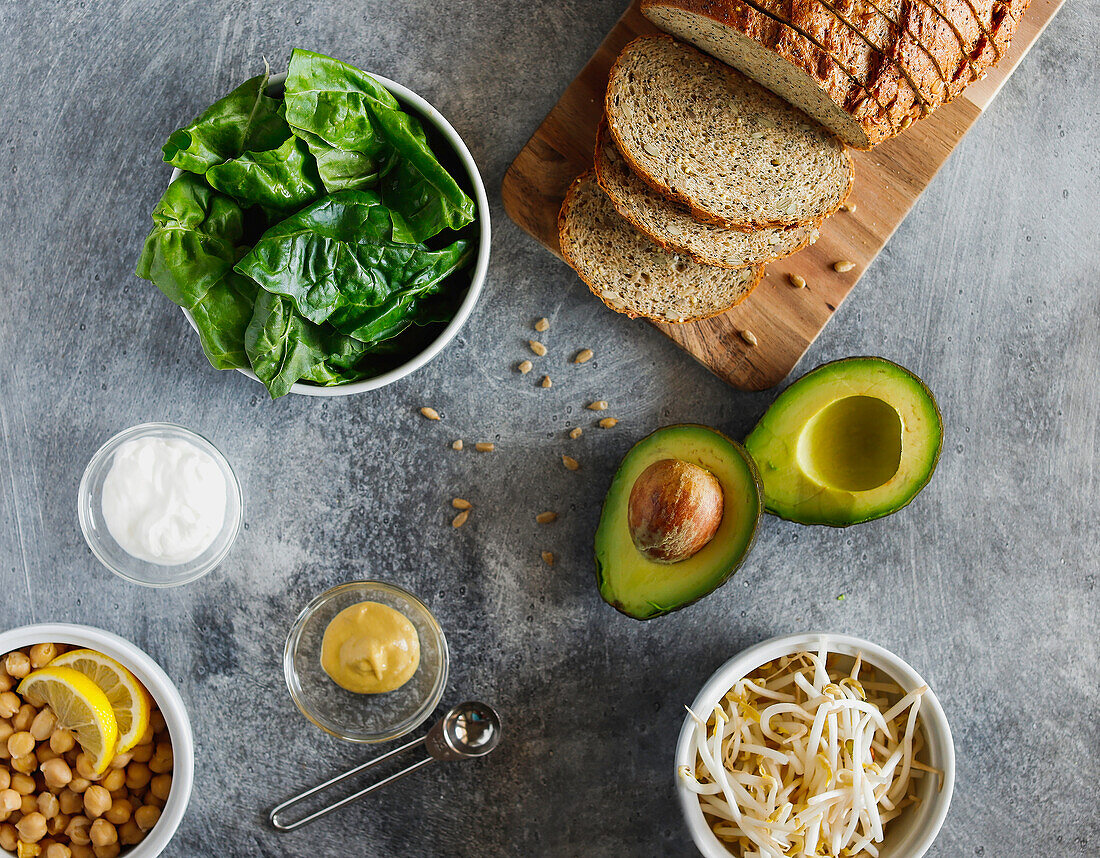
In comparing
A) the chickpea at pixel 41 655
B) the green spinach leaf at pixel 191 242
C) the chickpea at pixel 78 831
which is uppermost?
the green spinach leaf at pixel 191 242

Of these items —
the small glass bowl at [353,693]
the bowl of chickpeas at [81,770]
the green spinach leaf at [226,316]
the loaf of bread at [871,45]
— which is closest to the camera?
the loaf of bread at [871,45]

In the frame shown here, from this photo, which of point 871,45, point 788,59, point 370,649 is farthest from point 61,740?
point 871,45

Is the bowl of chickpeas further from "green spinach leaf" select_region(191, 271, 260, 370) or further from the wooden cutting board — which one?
the wooden cutting board

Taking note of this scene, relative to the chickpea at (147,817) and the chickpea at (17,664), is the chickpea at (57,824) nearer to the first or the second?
the chickpea at (147,817)

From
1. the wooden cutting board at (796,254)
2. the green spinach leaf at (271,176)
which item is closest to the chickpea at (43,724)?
the green spinach leaf at (271,176)

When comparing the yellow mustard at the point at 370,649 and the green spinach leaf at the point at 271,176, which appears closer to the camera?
the green spinach leaf at the point at 271,176

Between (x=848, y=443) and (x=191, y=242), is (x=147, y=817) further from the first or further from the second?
(x=848, y=443)

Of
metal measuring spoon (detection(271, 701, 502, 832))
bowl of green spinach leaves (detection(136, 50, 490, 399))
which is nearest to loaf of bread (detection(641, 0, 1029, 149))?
bowl of green spinach leaves (detection(136, 50, 490, 399))
